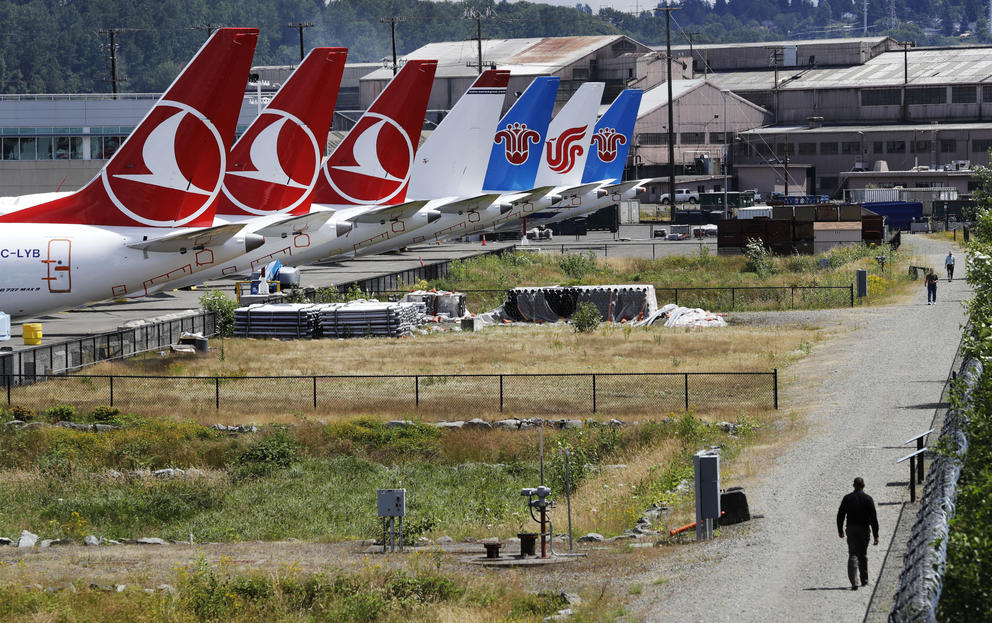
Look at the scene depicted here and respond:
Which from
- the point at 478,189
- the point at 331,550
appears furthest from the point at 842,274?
the point at 331,550

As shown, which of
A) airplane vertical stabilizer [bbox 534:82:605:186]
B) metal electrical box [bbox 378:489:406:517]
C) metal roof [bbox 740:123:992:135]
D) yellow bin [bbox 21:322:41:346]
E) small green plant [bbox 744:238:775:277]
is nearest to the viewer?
metal electrical box [bbox 378:489:406:517]

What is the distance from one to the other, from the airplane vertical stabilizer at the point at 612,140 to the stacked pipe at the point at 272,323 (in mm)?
59888

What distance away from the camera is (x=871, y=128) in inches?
6314

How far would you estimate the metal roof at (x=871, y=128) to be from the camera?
156 metres

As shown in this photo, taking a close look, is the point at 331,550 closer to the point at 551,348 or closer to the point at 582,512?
the point at 582,512

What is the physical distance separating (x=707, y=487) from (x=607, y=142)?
93267mm

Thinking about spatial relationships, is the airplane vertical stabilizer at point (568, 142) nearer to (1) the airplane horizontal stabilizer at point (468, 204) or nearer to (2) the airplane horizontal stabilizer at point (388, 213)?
(1) the airplane horizontal stabilizer at point (468, 204)

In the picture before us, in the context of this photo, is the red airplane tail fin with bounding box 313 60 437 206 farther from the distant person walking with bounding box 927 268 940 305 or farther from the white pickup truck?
the white pickup truck

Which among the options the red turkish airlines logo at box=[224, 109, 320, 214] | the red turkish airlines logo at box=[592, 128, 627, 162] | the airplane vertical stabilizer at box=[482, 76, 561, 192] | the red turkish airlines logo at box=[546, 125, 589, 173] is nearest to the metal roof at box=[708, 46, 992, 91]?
the red turkish airlines logo at box=[592, 128, 627, 162]

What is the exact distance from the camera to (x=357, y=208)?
2872 inches

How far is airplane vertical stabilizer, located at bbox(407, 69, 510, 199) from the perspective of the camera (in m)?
79.9

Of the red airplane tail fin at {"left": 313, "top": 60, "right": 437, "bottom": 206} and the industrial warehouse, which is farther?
the red airplane tail fin at {"left": 313, "top": 60, "right": 437, "bottom": 206}

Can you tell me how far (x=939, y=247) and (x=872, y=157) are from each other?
57.7 meters

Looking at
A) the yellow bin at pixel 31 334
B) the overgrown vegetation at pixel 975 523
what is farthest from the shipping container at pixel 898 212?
the overgrown vegetation at pixel 975 523
